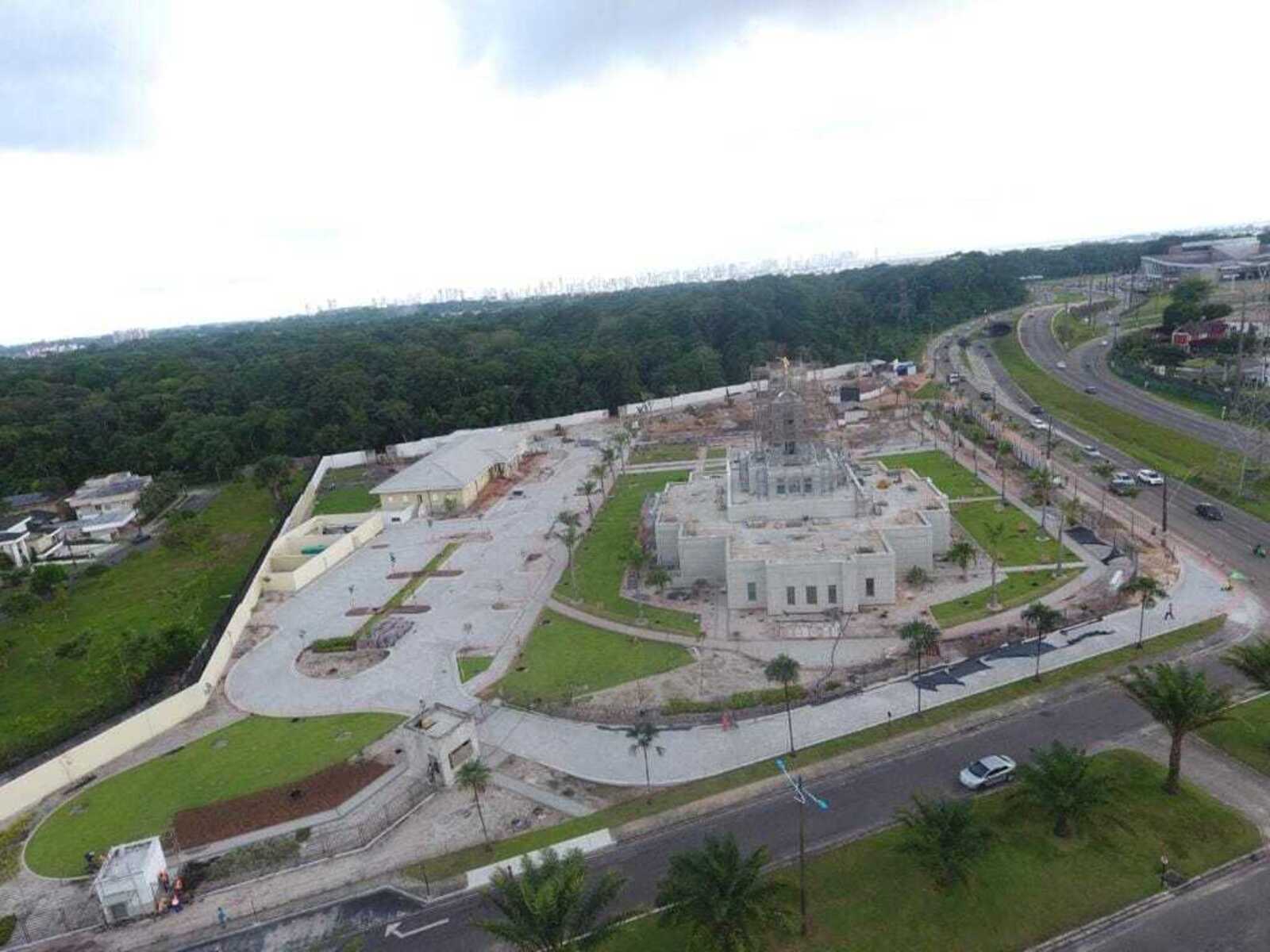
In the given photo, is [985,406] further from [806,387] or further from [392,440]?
[392,440]

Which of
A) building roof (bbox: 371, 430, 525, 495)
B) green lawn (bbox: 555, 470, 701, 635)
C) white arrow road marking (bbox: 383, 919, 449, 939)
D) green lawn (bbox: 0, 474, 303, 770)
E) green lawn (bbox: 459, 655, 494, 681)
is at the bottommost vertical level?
green lawn (bbox: 0, 474, 303, 770)

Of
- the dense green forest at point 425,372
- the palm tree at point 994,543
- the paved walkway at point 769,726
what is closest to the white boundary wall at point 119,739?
the paved walkway at point 769,726

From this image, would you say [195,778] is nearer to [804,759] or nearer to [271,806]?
[271,806]

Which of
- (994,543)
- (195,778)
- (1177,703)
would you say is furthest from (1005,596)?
(195,778)

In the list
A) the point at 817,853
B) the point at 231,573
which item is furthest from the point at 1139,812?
the point at 231,573

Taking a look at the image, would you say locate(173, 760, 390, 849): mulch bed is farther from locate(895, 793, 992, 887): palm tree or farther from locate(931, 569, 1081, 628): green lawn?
locate(931, 569, 1081, 628): green lawn

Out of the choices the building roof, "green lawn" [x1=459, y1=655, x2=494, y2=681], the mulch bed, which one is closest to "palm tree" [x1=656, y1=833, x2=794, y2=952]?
the mulch bed

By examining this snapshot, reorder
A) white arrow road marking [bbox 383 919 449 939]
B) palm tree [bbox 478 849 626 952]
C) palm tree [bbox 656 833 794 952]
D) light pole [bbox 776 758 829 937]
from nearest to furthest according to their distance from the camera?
palm tree [bbox 478 849 626 952] < palm tree [bbox 656 833 794 952] < light pole [bbox 776 758 829 937] < white arrow road marking [bbox 383 919 449 939]
